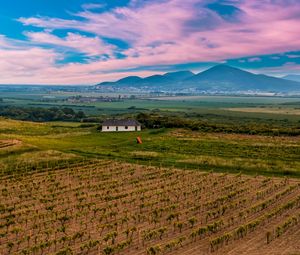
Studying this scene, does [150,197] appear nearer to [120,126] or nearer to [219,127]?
[219,127]

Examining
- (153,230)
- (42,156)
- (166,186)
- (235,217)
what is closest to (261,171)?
(166,186)

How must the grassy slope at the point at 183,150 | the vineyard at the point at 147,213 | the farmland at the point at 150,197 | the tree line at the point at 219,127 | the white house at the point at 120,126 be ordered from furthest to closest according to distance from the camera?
the white house at the point at 120,126 < the tree line at the point at 219,127 < the grassy slope at the point at 183,150 < the farmland at the point at 150,197 < the vineyard at the point at 147,213

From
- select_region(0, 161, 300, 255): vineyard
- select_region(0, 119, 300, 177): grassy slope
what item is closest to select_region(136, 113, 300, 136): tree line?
select_region(0, 119, 300, 177): grassy slope

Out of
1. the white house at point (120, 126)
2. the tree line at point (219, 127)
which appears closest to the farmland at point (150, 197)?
the tree line at point (219, 127)

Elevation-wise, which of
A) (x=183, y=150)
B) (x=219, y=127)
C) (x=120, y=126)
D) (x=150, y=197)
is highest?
(x=219, y=127)

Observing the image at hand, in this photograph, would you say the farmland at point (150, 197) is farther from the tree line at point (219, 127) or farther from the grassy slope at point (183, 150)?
the tree line at point (219, 127)

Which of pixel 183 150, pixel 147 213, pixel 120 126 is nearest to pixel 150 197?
pixel 147 213

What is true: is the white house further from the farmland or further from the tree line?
the farmland
